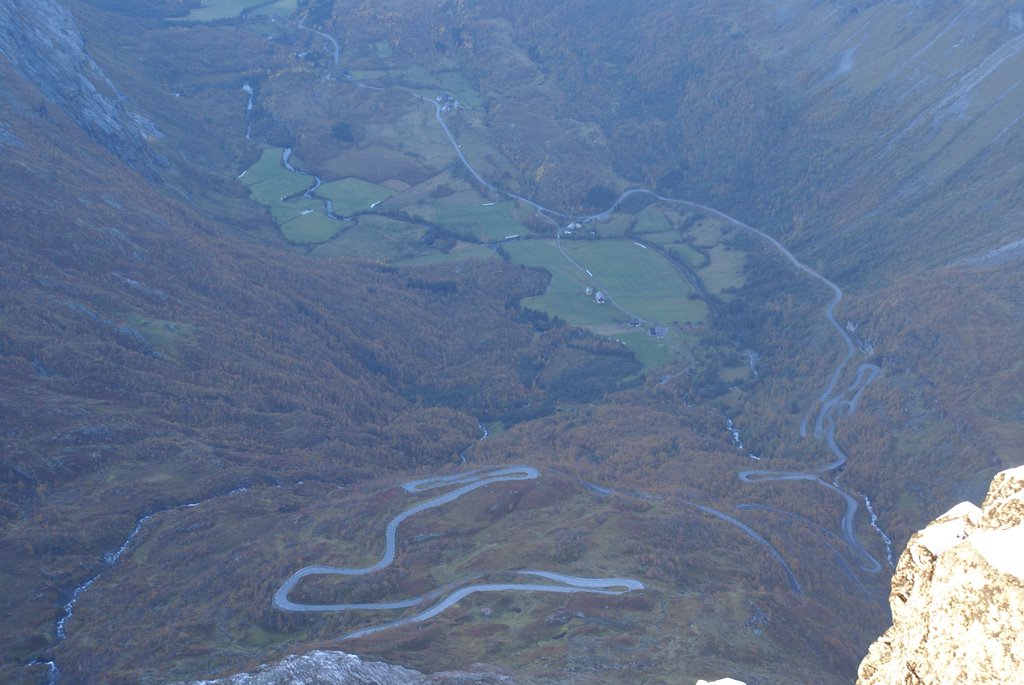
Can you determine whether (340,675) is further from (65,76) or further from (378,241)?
(65,76)

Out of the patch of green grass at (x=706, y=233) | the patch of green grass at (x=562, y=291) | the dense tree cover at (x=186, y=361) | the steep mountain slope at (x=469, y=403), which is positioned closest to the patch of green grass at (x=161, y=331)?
the dense tree cover at (x=186, y=361)

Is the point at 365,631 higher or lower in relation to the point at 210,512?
lower

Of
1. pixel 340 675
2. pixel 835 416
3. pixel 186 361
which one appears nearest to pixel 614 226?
pixel 835 416

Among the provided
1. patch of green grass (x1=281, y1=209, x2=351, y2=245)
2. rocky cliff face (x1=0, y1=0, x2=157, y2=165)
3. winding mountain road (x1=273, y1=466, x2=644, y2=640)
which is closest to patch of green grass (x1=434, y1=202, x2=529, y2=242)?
patch of green grass (x1=281, y1=209, x2=351, y2=245)

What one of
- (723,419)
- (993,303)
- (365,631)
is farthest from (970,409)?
(365,631)

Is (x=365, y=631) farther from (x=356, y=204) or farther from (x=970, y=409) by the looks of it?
(x=356, y=204)

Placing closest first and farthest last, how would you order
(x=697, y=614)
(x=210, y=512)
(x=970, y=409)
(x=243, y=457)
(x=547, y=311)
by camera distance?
(x=697, y=614)
(x=210, y=512)
(x=243, y=457)
(x=970, y=409)
(x=547, y=311)
